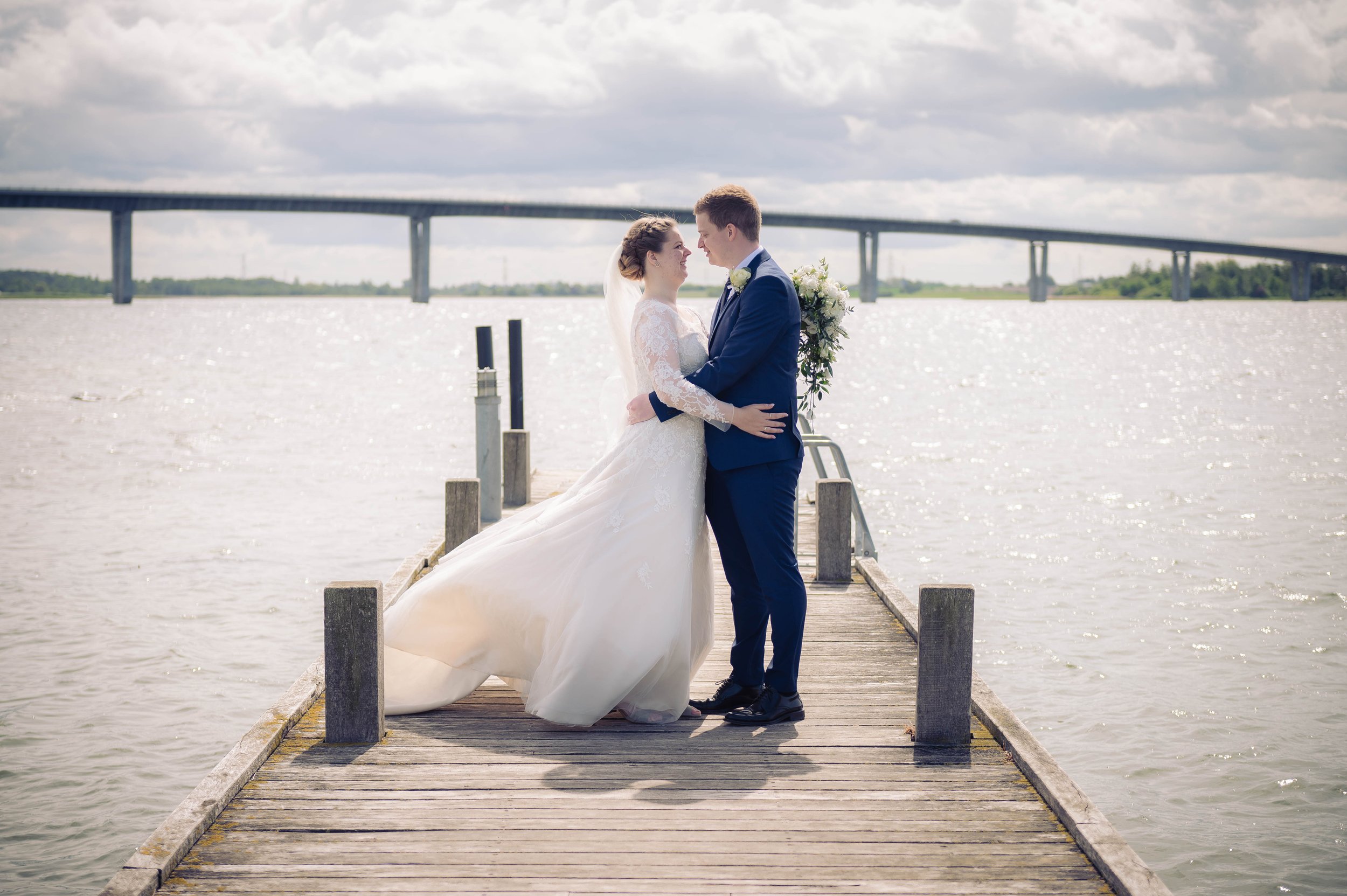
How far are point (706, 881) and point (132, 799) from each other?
4654 mm

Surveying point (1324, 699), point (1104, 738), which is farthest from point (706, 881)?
point (1324, 699)

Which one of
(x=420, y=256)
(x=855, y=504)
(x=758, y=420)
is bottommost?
(x=855, y=504)

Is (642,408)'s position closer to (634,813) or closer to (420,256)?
(634,813)

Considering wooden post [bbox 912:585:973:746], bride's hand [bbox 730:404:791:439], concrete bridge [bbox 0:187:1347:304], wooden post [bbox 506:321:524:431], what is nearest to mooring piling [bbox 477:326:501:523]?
wooden post [bbox 506:321:524:431]

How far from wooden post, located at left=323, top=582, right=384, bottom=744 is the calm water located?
220 centimetres

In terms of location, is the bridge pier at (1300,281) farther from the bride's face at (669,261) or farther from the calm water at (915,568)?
the bride's face at (669,261)

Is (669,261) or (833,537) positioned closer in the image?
(669,261)

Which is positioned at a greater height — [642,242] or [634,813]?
[642,242]

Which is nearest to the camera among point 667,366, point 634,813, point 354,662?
point 634,813

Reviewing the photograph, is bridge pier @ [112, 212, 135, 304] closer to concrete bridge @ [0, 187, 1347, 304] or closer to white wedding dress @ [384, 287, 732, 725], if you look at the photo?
concrete bridge @ [0, 187, 1347, 304]

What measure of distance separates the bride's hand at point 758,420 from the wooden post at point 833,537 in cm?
323

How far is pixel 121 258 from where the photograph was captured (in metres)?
87.6

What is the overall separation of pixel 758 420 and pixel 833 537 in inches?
140

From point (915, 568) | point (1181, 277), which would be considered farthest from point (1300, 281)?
point (915, 568)
